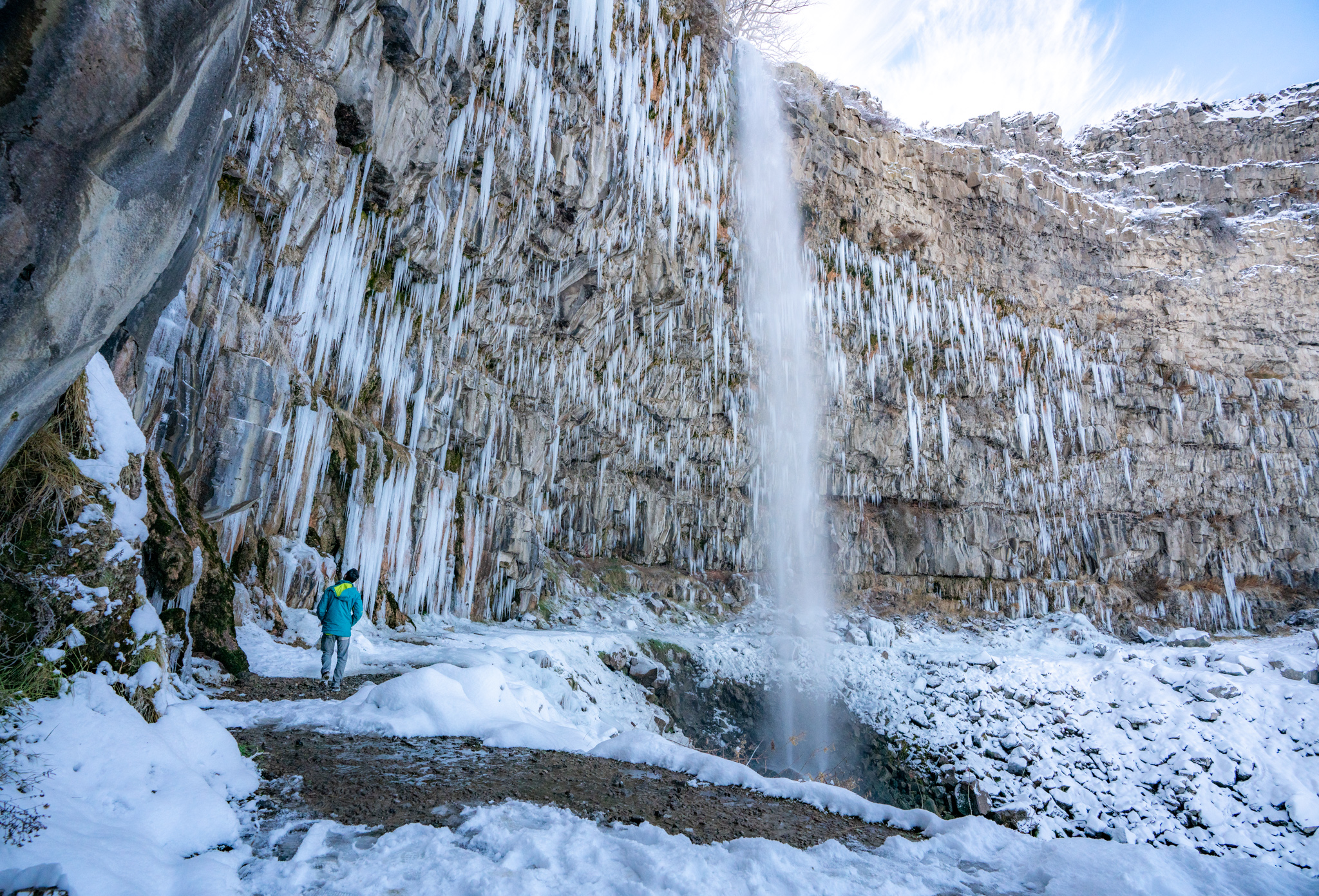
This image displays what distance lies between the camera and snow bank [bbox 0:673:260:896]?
1.96 metres

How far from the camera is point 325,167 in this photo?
941 cm

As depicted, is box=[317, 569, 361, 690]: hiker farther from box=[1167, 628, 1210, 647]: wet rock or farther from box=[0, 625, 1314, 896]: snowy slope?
box=[1167, 628, 1210, 647]: wet rock

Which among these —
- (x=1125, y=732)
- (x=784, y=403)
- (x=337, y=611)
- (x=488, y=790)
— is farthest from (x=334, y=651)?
(x=784, y=403)

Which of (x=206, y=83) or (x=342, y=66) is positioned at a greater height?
(x=342, y=66)

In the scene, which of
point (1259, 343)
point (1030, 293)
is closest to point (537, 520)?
point (1030, 293)

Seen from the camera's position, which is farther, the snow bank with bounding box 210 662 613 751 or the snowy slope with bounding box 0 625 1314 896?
the snow bank with bounding box 210 662 613 751

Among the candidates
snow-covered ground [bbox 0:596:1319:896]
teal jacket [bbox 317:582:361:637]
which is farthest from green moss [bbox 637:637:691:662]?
teal jacket [bbox 317:582:361:637]

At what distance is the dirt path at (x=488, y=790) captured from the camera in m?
3.24

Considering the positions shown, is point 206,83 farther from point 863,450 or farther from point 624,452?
point 863,450

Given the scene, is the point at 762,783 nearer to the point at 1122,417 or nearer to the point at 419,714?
the point at 419,714

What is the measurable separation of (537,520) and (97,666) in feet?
61.5

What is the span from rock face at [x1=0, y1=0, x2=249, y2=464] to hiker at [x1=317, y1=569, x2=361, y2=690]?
4419 mm

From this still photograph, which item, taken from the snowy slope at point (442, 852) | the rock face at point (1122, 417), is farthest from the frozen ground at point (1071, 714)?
the rock face at point (1122, 417)

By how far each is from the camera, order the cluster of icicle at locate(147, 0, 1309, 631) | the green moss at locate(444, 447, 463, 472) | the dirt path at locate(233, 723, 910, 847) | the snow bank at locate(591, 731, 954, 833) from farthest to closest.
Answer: the green moss at locate(444, 447, 463, 472), the cluster of icicle at locate(147, 0, 1309, 631), the snow bank at locate(591, 731, 954, 833), the dirt path at locate(233, 723, 910, 847)
